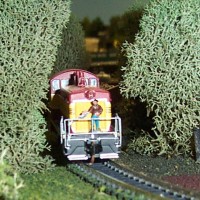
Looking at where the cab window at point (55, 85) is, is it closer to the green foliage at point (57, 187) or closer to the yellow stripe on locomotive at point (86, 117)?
the yellow stripe on locomotive at point (86, 117)

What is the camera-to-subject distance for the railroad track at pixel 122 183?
1193 cm

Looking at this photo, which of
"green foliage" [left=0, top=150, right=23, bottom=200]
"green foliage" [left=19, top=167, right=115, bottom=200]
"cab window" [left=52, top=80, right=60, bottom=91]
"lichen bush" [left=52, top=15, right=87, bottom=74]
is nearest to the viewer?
"green foliage" [left=0, top=150, right=23, bottom=200]

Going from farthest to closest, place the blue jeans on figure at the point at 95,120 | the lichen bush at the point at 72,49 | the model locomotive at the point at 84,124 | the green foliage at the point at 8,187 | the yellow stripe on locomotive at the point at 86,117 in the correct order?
the lichen bush at the point at 72,49 → the yellow stripe on locomotive at the point at 86,117 → the blue jeans on figure at the point at 95,120 → the model locomotive at the point at 84,124 → the green foliage at the point at 8,187

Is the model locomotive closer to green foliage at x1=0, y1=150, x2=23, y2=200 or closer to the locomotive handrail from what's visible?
the locomotive handrail

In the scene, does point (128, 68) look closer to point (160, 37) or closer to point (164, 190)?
point (160, 37)

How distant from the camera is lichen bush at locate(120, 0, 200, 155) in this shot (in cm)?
1473

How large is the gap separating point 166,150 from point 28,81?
15.0 feet

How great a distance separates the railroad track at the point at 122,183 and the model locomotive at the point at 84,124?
0.37 m

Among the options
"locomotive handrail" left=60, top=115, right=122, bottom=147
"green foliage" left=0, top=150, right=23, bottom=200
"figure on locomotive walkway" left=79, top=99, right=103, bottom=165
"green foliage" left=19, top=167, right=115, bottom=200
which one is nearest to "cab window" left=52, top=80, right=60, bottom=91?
"locomotive handrail" left=60, top=115, right=122, bottom=147

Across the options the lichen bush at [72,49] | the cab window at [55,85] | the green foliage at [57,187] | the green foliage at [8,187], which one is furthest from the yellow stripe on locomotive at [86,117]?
the lichen bush at [72,49]

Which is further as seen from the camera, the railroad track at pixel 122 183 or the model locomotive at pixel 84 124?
the model locomotive at pixel 84 124

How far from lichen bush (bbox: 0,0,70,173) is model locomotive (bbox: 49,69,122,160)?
791mm

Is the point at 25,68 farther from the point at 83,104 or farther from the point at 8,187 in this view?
the point at 8,187

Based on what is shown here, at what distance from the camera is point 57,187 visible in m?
12.4
